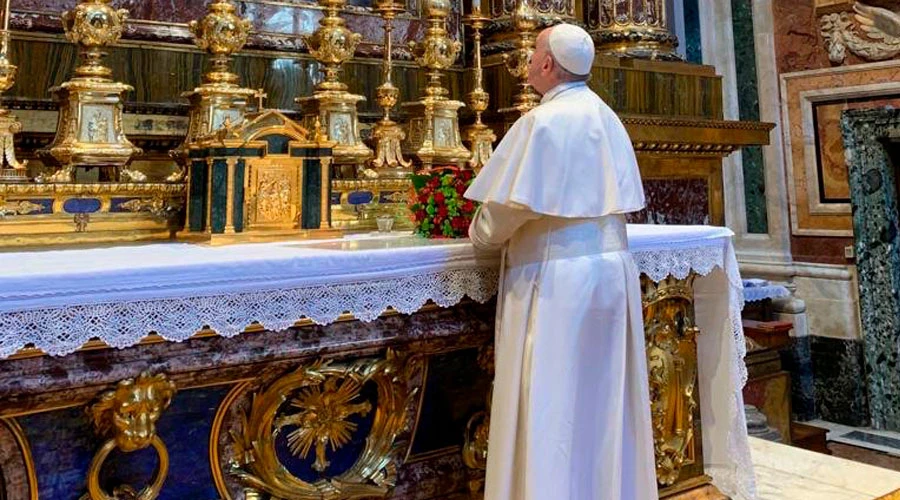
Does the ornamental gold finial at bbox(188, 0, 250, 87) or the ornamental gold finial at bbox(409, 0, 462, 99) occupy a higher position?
the ornamental gold finial at bbox(409, 0, 462, 99)

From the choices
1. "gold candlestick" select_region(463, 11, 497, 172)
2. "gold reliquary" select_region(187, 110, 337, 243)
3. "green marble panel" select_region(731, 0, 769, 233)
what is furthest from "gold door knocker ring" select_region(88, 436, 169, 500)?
"green marble panel" select_region(731, 0, 769, 233)

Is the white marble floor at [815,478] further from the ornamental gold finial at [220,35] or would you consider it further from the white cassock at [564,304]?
the ornamental gold finial at [220,35]

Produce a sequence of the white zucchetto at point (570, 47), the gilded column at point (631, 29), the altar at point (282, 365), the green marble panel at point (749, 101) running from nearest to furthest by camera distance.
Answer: the altar at point (282, 365)
the white zucchetto at point (570, 47)
the gilded column at point (631, 29)
the green marble panel at point (749, 101)

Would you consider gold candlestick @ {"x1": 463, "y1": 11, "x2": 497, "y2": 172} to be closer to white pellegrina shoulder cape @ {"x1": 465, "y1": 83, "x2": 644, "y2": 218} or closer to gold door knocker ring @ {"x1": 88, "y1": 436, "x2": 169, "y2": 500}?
white pellegrina shoulder cape @ {"x1": 465, "y1": 83, "x2": 644, "y2": 218}

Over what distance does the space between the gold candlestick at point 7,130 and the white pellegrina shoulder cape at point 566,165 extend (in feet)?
5.59

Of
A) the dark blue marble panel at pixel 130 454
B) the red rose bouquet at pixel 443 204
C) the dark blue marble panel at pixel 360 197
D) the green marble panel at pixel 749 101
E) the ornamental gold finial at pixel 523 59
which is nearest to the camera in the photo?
the dark blue marble panel at pixel 130 454

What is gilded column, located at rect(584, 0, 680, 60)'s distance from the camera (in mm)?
5324

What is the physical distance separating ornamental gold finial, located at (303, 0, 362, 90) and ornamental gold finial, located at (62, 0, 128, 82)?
89 centimetres

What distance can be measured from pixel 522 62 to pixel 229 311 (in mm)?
2597

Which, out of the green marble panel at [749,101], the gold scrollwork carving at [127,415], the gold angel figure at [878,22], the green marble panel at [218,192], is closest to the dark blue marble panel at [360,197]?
the green marble panel at [218,192]

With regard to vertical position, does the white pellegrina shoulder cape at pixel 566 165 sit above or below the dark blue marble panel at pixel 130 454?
above

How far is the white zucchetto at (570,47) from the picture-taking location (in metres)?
2.52

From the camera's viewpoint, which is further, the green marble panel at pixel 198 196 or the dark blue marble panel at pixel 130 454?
the green marble panel at pixel 198 196

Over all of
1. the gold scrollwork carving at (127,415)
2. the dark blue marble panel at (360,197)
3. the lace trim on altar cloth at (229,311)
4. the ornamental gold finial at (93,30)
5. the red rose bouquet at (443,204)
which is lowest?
the gold scrollwork carving at (127,415)
